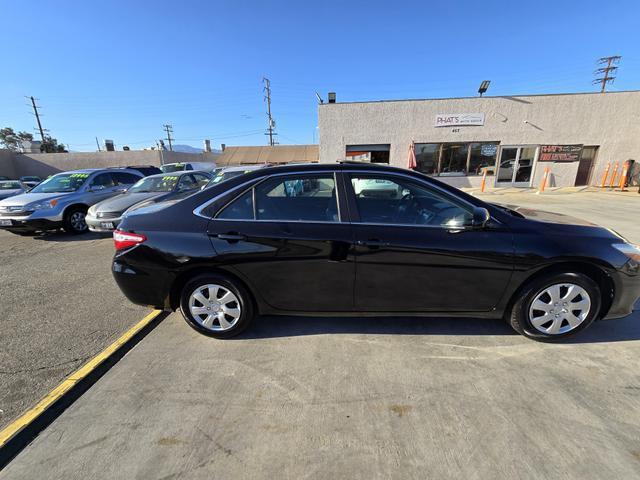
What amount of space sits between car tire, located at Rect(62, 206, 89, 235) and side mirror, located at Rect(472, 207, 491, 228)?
874cm

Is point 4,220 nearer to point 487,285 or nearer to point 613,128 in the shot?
point 487,285

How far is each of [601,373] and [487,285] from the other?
1.04 meters

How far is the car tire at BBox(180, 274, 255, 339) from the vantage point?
8.85 feet

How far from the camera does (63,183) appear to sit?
7.66 metres

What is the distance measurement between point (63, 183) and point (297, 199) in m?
8.22

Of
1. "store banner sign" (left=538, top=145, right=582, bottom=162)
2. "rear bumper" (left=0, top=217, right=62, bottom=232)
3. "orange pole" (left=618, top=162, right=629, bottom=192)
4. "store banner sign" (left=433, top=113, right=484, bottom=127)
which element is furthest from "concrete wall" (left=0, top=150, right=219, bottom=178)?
"orange pole" (left=618, top=162, right=629, bottom=192)

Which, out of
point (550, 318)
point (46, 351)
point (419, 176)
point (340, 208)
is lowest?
point (46, 351)

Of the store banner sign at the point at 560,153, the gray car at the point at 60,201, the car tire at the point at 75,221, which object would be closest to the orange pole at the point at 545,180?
the store banner sign at the point at 560,153

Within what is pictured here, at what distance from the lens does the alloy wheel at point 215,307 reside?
2.72 metres

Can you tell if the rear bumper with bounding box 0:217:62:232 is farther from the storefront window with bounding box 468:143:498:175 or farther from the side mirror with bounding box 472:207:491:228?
the storefront window with bounding box 468:143:498:175

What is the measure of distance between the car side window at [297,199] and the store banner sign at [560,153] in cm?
1689

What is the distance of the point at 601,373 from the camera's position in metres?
2.30

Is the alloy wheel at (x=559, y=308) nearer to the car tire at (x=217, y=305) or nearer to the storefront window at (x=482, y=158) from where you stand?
the car tire at (x=217, y=305)

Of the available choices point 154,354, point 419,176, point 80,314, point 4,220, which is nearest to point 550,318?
point 419,176
